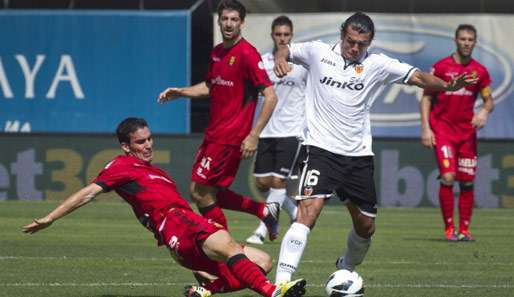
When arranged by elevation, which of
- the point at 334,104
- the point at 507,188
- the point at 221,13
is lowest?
the point at 507,188

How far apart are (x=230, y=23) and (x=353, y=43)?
245cm

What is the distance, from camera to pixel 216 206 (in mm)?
12656

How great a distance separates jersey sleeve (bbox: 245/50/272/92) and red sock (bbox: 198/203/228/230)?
1213 millimetres

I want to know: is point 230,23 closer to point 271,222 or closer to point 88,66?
point 271,222

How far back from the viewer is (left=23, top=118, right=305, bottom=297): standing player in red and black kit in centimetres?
895

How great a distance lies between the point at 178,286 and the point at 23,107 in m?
14.6

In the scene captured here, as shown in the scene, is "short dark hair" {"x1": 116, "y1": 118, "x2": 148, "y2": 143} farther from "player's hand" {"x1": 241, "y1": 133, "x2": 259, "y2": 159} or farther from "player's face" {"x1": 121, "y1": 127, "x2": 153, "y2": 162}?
"player's hand" {"x1": 241, "y1": 133, "x2": 259, "y2": 159}

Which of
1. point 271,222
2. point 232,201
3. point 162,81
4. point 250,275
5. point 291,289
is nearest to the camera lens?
point 291,289

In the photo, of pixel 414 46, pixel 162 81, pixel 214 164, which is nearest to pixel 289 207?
pixel 214 164

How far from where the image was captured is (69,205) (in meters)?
9.07

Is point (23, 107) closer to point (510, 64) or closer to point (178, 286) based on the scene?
point (510, 64)

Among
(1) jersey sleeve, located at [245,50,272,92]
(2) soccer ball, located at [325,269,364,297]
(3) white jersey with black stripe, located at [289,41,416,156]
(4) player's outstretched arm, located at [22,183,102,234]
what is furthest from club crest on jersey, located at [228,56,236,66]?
(2) soccer ball, located at [325,269,364,297]

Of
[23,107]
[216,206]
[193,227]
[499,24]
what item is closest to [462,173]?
[216,206]

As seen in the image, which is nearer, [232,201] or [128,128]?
[128,128]
